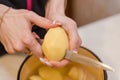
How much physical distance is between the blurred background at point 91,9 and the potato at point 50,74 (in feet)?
1.33

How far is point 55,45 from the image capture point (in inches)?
16.6

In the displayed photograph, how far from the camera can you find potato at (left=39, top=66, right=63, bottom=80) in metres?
0.47

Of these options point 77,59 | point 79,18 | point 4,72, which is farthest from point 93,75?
point 79,18

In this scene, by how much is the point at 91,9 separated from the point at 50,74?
1.58ft

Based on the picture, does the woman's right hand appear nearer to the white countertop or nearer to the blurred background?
the white countertop

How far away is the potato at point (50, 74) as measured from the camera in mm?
468

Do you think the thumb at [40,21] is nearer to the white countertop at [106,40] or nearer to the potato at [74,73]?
the potato at [74,73]

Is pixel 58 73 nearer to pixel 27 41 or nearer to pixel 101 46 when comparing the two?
pixel 27 41

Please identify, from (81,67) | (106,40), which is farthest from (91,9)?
(81,67)

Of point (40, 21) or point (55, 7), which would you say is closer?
point (40, 21)

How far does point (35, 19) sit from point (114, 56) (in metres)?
0.24

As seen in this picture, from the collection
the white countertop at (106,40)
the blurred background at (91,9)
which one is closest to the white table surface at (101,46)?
the white countertop at (106,40)

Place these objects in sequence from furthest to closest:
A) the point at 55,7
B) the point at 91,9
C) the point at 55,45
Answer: the point at 91,9 < the point at 55,7 < the point at 55,45

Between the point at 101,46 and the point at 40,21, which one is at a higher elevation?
the point at 40,21
